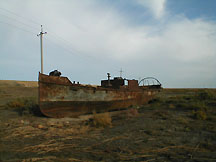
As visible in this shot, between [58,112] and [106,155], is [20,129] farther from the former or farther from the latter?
[106,155]

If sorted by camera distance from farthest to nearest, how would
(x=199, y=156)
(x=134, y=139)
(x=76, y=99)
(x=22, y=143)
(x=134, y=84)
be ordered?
1. (x=134, y=84)
2. (x=76, y=99)
3. (x=134, y=139)
4. (x=22, y=143)
5. (x=199, y=156)

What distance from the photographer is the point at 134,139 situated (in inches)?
175

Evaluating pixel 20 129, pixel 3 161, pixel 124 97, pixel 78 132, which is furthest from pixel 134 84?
pixel 3 161

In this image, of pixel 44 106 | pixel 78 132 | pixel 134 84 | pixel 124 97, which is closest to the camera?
pixel 78 132

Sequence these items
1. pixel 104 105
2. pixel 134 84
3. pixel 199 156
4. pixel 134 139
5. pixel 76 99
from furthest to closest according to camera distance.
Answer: pixel 134 84
pixel 104 105
pixel 76 99
pixel 134 139
pixel 199 156

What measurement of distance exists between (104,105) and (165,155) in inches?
281

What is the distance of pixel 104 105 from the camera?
401 inches

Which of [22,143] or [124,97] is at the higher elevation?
[124,97]

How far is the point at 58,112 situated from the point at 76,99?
1.25 meters

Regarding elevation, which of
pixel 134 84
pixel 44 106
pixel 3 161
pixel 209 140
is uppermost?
pixel 134 84

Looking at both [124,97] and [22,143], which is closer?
[22,143]

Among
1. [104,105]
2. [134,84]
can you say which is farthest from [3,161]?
[134,84]

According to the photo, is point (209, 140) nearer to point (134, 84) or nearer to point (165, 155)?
point (165, 155)

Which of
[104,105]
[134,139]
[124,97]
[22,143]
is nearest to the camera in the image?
[22,143]
